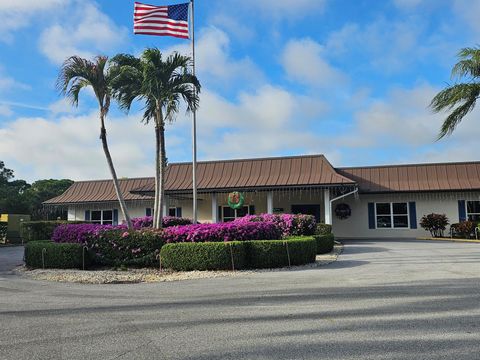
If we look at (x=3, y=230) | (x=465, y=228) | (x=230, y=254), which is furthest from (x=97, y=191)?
(x=465, y=228)

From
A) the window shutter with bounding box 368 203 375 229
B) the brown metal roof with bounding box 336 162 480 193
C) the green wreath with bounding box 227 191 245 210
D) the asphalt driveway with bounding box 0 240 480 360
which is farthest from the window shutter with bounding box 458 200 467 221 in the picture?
the asphalt driveway with bounding box 0 240 480 360

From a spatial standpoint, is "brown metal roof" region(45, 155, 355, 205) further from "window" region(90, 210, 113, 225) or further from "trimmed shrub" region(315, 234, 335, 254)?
"trimmed shrub" region(315, 234, 335, 254)

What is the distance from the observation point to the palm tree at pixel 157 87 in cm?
1453

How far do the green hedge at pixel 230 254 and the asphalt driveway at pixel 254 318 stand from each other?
1350mm

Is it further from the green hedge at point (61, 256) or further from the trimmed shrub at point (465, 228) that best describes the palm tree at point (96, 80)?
the trimmed shrub at point (465, 228)

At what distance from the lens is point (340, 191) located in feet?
78.2

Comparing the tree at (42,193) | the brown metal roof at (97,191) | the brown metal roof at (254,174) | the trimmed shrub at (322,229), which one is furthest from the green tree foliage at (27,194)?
the trimmed shrub at (322,229)

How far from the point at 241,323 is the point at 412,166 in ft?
72.3

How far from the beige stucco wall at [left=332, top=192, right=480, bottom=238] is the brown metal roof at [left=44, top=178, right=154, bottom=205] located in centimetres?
1228

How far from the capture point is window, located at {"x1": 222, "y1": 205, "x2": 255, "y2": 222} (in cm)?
2752

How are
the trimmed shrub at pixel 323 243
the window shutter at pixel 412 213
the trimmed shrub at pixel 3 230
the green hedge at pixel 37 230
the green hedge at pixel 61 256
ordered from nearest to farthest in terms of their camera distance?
the green hedge at pixel 61 256
the trimmed shrub at pixel 323 243
the green hedge at pixel 37 230
the window shutter at pixel 412 213
the trimmed shrub at pixel 3 230

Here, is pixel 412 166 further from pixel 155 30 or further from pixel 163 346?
pixel 163 346

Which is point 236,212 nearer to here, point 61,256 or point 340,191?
point 340,191

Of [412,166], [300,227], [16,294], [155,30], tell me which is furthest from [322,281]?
[412,166]
